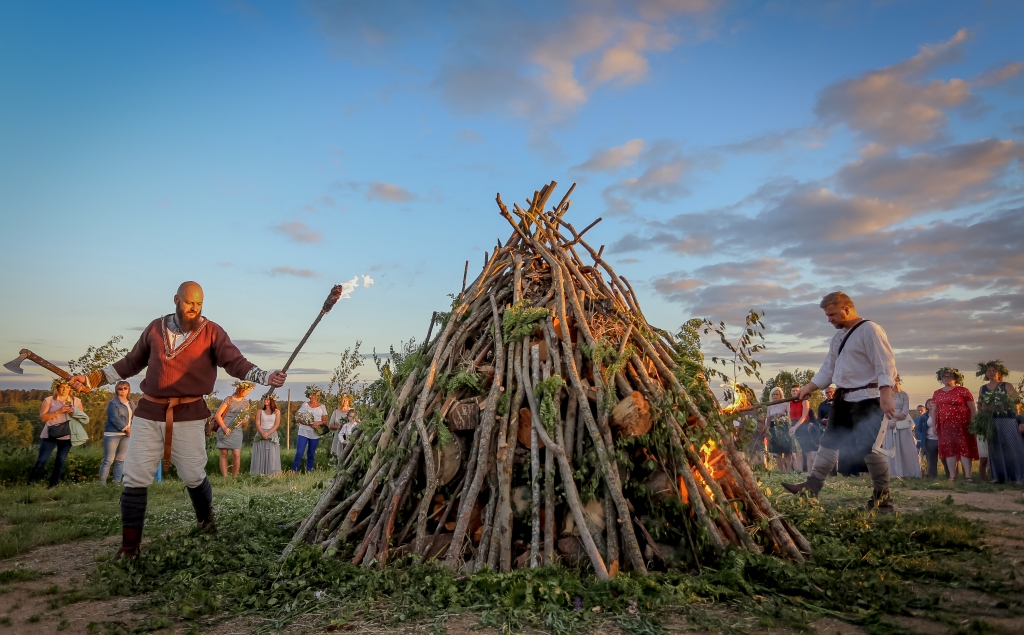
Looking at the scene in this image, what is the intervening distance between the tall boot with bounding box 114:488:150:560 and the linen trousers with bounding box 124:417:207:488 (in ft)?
0.26

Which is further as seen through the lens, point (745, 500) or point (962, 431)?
point (962, 431)

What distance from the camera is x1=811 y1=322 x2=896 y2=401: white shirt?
21.1 feet

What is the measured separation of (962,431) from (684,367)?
26.5 ft

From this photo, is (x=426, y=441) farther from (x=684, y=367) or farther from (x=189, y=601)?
(x=684, y=367)

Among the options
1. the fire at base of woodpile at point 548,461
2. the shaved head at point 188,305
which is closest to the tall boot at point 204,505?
the fire at base of woodpile at point 548,461

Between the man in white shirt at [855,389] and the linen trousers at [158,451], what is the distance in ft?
19.3

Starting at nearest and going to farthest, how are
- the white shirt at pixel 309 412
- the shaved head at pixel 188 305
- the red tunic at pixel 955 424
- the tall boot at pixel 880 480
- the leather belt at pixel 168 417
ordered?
1. the leather belt at pixel 168 417
2. the shaved head at pixel 188 305
3. the tall boot at pixel 880 480
4. the red tunic at pixel 955 424
5. the white shirt at pixel 309 412

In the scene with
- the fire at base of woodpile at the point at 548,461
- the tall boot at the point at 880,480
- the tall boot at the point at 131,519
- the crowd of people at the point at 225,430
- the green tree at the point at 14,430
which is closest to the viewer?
the fire at base of woodpile at the point at 548,461

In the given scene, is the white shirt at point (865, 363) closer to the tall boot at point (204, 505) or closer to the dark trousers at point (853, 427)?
the dark trousers at point (853, 427)

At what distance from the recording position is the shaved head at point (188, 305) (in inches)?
239

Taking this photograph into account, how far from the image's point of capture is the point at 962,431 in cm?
1152

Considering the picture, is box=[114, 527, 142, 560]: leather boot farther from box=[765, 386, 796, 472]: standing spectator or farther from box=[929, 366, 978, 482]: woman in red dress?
box=[929, 366, 978, 482]: woman in red dress

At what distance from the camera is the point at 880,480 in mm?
6883

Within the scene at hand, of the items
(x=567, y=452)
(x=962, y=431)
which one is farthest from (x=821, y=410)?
(x=567, y=452)
